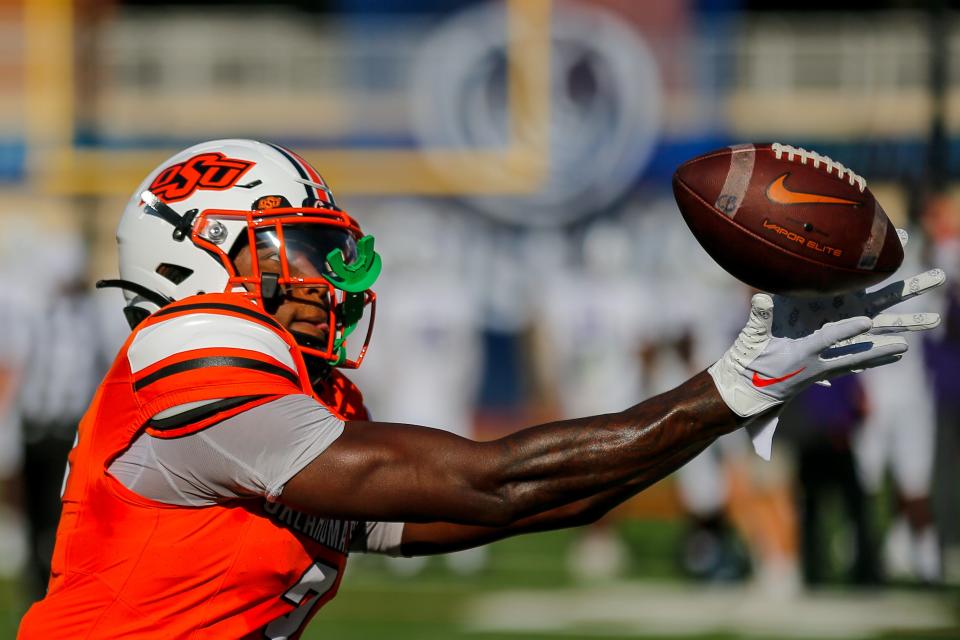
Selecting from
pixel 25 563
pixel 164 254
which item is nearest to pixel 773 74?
pixel 25 563

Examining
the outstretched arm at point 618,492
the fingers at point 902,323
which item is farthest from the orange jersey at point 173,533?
the fingers at point 902,323

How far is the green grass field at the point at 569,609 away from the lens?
20.3 feet

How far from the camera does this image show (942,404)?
7.77m

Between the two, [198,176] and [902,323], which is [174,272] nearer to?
[198,176]

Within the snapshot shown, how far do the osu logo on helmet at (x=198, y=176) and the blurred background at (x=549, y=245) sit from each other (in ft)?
12.9

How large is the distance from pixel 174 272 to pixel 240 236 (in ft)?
0.48

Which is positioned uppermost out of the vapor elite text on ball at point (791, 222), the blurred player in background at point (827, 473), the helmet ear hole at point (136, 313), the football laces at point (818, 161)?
the football laces at point (818, 161)

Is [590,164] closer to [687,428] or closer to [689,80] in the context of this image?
[689,80]

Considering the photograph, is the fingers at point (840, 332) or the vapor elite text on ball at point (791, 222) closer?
the fingers at point (840, 332)

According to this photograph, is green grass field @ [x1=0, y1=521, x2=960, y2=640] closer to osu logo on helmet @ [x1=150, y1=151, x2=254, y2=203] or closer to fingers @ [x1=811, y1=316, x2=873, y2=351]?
osu logo on helmet @ [x1=150, y1=151, x2=254, y2=203]

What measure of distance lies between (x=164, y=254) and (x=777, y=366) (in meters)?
1.08

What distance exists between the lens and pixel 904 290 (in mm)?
2252

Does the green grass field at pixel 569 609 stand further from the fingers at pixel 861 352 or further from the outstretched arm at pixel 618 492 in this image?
the fingers at pixel 861 352

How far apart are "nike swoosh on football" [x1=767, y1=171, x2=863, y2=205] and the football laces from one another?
0.04 m
